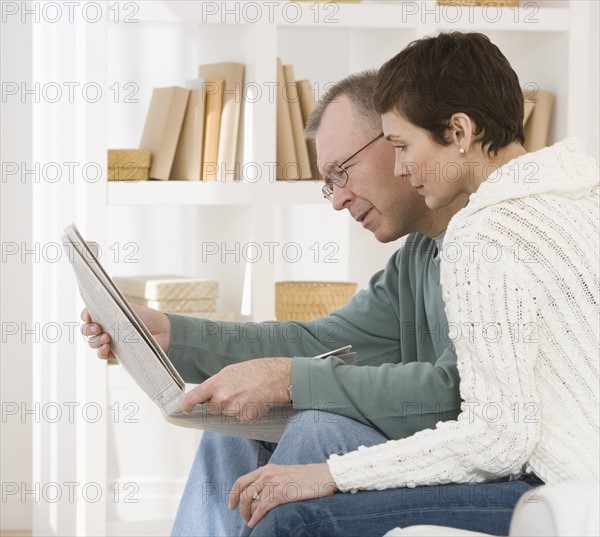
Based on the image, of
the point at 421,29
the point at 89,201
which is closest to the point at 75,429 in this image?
the point at 89,201

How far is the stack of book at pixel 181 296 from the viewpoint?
2.60 metres

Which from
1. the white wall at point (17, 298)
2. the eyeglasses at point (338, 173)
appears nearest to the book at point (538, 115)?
the white wall at point (17, 298)

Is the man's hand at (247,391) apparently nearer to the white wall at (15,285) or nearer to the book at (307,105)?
the book at (307,105)

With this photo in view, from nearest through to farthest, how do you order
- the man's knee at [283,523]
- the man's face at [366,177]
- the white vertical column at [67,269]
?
the man's knee at [283,523]
the man's face at [366,177]
the white vertical column at [67,269]

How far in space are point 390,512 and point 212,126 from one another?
154 cm

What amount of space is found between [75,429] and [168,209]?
0.79 metres

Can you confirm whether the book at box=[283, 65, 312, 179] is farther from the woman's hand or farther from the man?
the woman's hand

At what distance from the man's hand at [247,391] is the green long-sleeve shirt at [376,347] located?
26 millimetres

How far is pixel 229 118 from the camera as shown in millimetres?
2633

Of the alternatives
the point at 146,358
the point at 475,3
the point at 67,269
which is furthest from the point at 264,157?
the point at 146,358

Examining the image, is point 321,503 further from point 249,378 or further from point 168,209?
point 168,209

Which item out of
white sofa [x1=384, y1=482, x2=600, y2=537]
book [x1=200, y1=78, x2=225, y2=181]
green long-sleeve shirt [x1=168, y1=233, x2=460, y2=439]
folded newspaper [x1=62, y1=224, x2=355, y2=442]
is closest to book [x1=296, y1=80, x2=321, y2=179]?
book [x1=200, y1=78, x2=225, y2=181]

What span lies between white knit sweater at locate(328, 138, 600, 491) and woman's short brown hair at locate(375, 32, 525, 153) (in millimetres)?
222

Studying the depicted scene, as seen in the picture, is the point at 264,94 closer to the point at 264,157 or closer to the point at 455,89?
the point at 264,157
